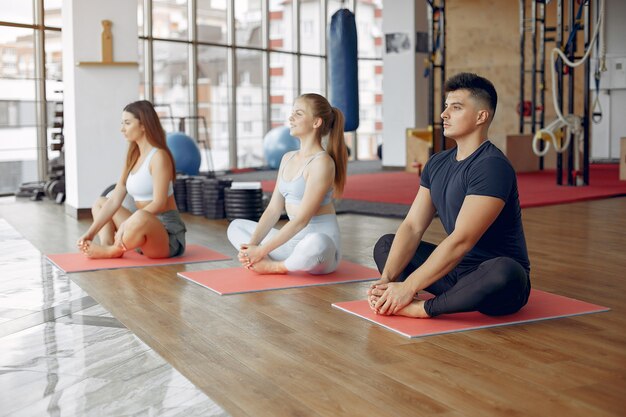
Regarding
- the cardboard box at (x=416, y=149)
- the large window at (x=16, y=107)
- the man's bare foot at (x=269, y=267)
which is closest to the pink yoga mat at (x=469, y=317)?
the man's bare foot at (x=269, y=267)

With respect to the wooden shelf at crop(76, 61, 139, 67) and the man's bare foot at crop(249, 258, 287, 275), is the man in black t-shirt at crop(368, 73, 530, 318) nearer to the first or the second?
the man's bare foot at crop(249, 258, 287, 275)

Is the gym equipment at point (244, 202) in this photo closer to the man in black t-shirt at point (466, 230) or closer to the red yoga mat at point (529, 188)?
the red yoga mat at point (529, 188)

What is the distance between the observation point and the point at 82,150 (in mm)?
6750

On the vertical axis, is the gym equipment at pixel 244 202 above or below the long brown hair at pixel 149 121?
below

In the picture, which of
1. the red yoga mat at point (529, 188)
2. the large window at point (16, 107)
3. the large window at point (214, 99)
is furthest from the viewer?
the large window at point (214, 99)

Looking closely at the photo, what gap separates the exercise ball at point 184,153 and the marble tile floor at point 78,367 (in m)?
5.81

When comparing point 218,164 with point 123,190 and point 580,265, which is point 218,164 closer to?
point 123,190

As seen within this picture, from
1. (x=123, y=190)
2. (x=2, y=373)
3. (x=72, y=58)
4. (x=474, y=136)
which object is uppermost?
(x=72, y=58)

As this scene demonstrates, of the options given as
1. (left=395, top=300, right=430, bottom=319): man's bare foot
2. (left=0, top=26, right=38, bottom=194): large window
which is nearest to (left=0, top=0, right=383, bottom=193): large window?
(left=0, top=26, right=38, bottom=194): large window

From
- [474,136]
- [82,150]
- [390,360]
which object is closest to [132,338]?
[390,360]

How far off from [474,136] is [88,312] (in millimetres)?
1695

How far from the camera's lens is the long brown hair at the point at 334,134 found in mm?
3811

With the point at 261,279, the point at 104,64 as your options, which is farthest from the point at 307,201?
the point at 104,64

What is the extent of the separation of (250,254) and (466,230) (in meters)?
1.34
